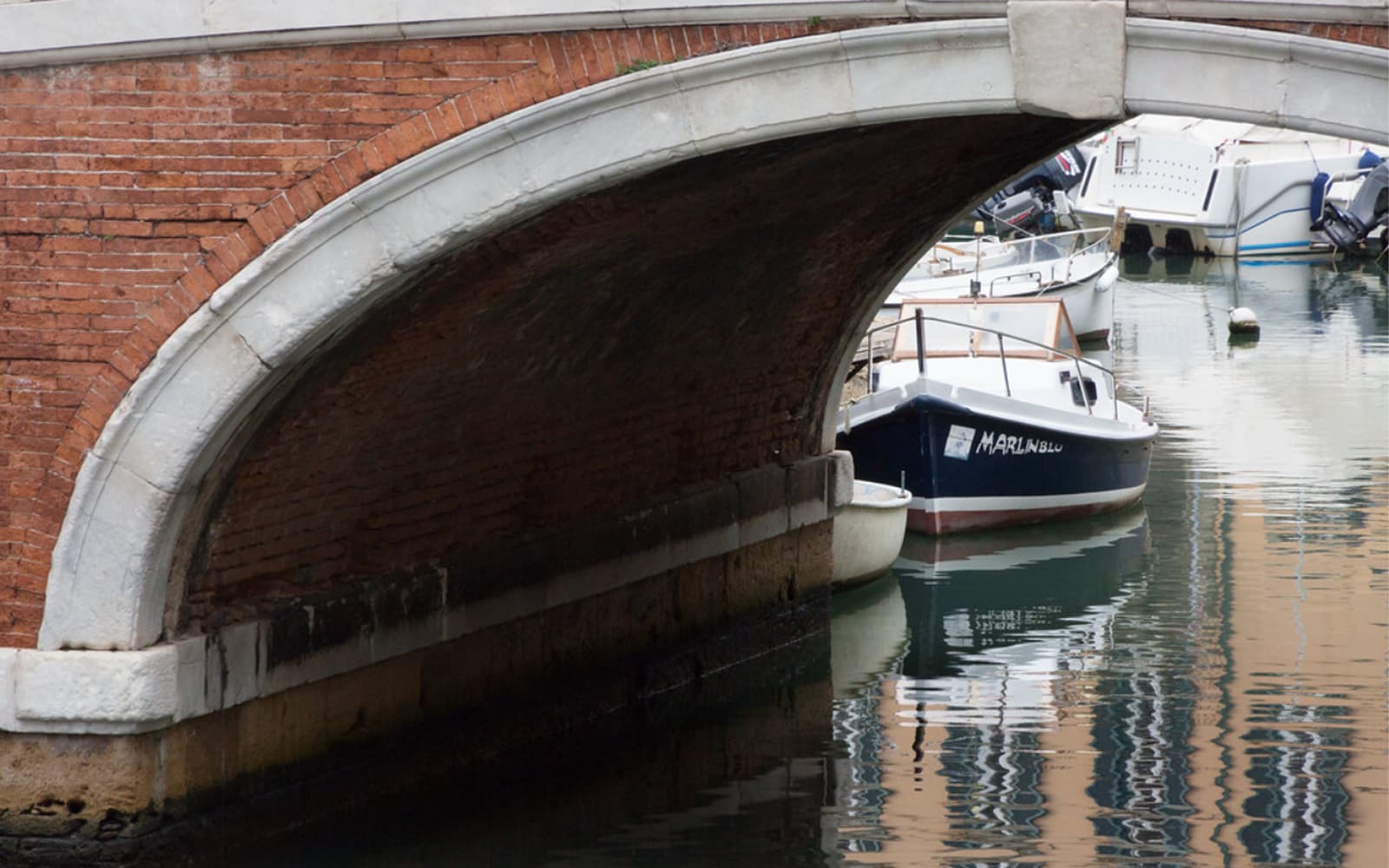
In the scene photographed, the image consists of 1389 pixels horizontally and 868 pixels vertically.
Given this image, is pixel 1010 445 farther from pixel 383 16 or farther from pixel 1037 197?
pixel 1037 197

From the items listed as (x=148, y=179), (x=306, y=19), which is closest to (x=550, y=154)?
(x=306, y=19)

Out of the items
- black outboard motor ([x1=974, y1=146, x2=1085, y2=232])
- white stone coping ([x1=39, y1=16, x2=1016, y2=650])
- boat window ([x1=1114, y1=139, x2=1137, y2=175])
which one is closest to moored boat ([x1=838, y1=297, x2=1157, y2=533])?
white stone coping ([x1=39, y1=16, x2=1016, y2=650])

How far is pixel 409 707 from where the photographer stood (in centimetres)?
914

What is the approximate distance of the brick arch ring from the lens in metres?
6.29

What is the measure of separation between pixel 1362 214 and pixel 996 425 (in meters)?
22.5

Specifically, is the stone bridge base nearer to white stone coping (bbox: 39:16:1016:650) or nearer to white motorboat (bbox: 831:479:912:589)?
white stone coping (bbox: 39:16:1016:650)

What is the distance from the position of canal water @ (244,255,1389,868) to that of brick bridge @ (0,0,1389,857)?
2.91ft

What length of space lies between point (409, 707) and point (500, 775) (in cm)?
68

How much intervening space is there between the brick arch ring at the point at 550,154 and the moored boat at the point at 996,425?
846 centimetres

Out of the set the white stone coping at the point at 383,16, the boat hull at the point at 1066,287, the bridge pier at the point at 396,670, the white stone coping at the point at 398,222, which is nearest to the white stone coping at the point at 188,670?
the bridge pier at the point at 396,670

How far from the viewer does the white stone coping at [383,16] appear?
630cm

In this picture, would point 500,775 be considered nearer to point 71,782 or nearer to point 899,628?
point 71,782

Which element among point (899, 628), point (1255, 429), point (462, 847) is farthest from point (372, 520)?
point (1255, 429)

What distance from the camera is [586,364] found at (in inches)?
385
